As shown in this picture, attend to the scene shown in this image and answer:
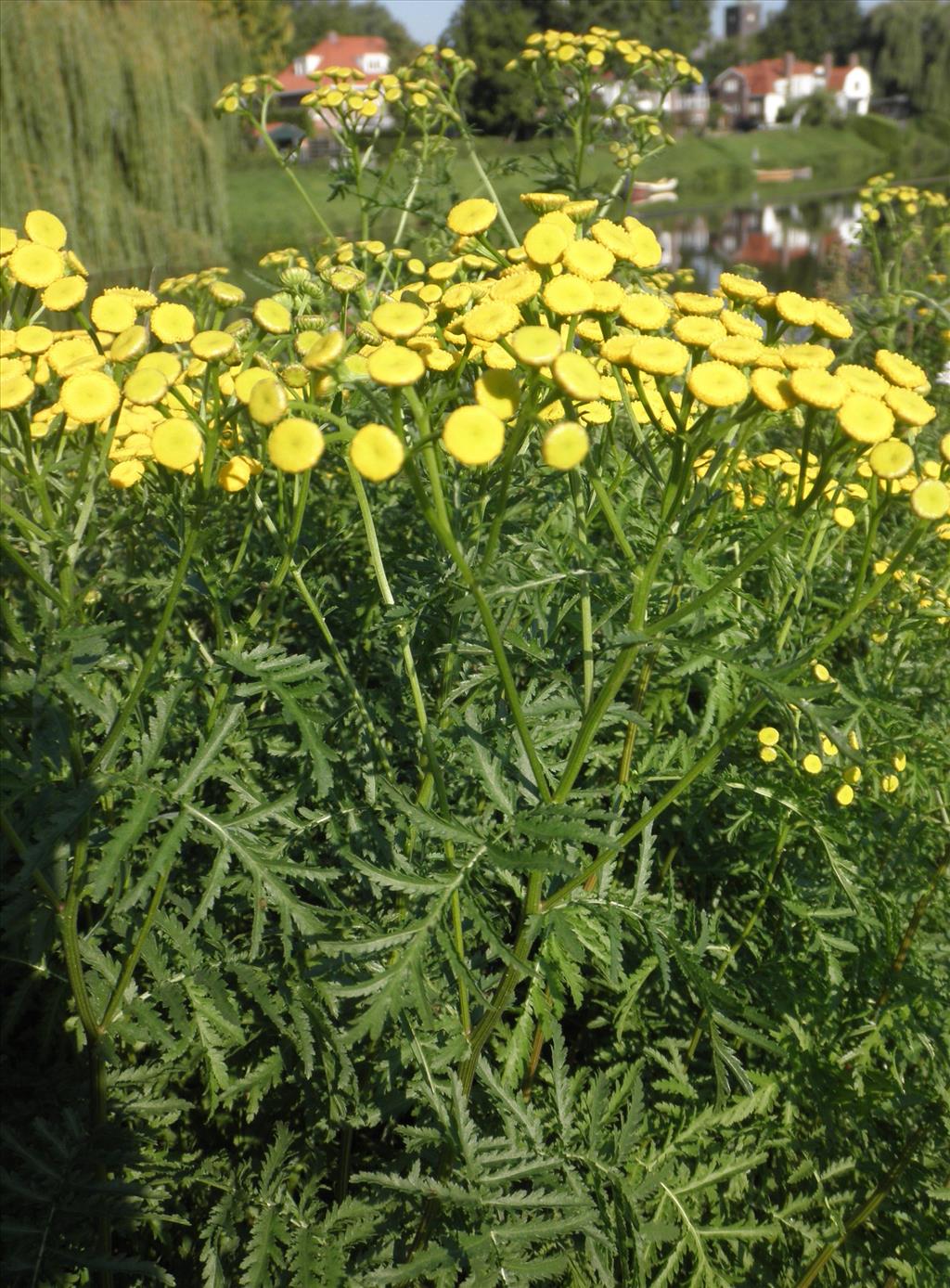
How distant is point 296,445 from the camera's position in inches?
56.8

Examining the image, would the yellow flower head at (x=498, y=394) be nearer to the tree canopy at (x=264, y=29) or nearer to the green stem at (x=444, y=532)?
the green stem at (x=444, y=532)

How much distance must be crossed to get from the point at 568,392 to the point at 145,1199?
1.99 metres

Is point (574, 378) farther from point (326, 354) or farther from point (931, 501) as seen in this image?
point (931, 501)

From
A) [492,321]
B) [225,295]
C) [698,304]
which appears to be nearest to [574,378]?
[492,321]

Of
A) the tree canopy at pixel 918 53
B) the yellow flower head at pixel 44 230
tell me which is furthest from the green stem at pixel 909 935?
the tree canopy at pixel 918 53

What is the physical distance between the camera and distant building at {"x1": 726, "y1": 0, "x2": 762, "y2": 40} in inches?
4392

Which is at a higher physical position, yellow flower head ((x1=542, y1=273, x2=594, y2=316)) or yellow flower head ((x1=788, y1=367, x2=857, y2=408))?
yellow flower head ((x1=542, y1=273, x2=594, y2=316))

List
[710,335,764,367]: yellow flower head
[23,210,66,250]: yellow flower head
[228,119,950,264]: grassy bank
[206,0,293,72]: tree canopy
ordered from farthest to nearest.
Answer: [206,0,293,72]: tree canopy → [228,119,950,264]: grassy bank → [23,210,66,250]: yellow flower head → [710,335,764,367]: yellow flower head

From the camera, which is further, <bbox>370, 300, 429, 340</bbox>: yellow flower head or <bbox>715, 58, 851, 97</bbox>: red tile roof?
<bbox>715, 58, 851, 97</bbox>: red tile roof

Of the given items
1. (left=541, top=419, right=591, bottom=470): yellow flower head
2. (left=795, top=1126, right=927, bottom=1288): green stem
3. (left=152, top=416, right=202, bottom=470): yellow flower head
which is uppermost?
(left=541, top=419, right=591, bottom=470): yellow flower head

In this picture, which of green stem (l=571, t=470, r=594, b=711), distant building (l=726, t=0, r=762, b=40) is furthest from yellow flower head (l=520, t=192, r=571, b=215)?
distant building (l=726, t=0, r=762, b=40)

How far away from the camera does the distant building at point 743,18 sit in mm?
111562

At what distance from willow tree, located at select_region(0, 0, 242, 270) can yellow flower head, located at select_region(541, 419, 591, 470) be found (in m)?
11.2

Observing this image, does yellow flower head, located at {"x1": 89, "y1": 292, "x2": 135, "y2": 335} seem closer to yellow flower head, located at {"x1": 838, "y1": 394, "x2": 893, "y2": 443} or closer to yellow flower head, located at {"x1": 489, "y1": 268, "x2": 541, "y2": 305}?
yellow flower head, located at {"x1": 489, "y1": 268, "x2": 541, "y2": 305}
